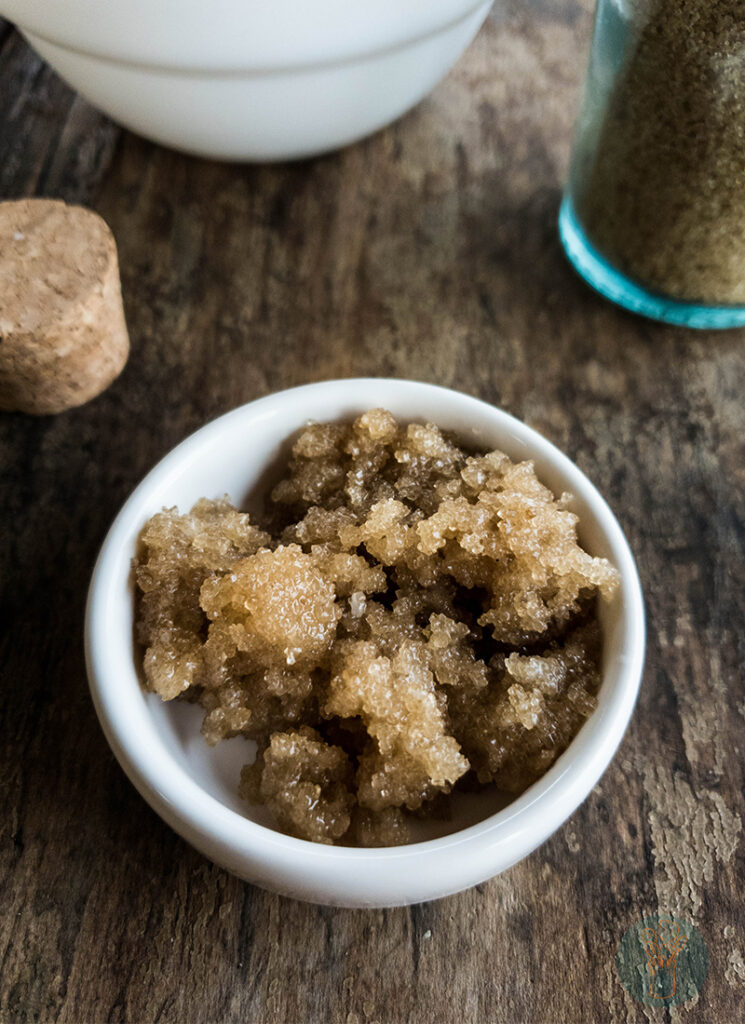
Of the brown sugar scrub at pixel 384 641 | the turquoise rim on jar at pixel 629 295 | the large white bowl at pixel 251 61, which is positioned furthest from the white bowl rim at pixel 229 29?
the brown sugar scrub at pixel 384 641

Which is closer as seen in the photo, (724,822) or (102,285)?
(724,822)

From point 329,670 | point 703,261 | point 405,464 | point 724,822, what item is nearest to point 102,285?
point 405,464

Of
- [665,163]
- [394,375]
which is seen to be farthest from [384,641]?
[665,163]

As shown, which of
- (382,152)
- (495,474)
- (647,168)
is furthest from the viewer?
(382,152)

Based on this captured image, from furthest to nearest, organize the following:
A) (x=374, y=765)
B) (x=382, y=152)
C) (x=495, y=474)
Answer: (x=382, y=152)
(x=495, y=474)
(x=374, y=765)

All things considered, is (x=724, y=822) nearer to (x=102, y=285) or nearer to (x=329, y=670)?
(x=329, y=670)

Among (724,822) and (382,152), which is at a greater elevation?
(382,152)

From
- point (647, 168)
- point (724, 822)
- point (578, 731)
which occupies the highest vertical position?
point (647, 168)
